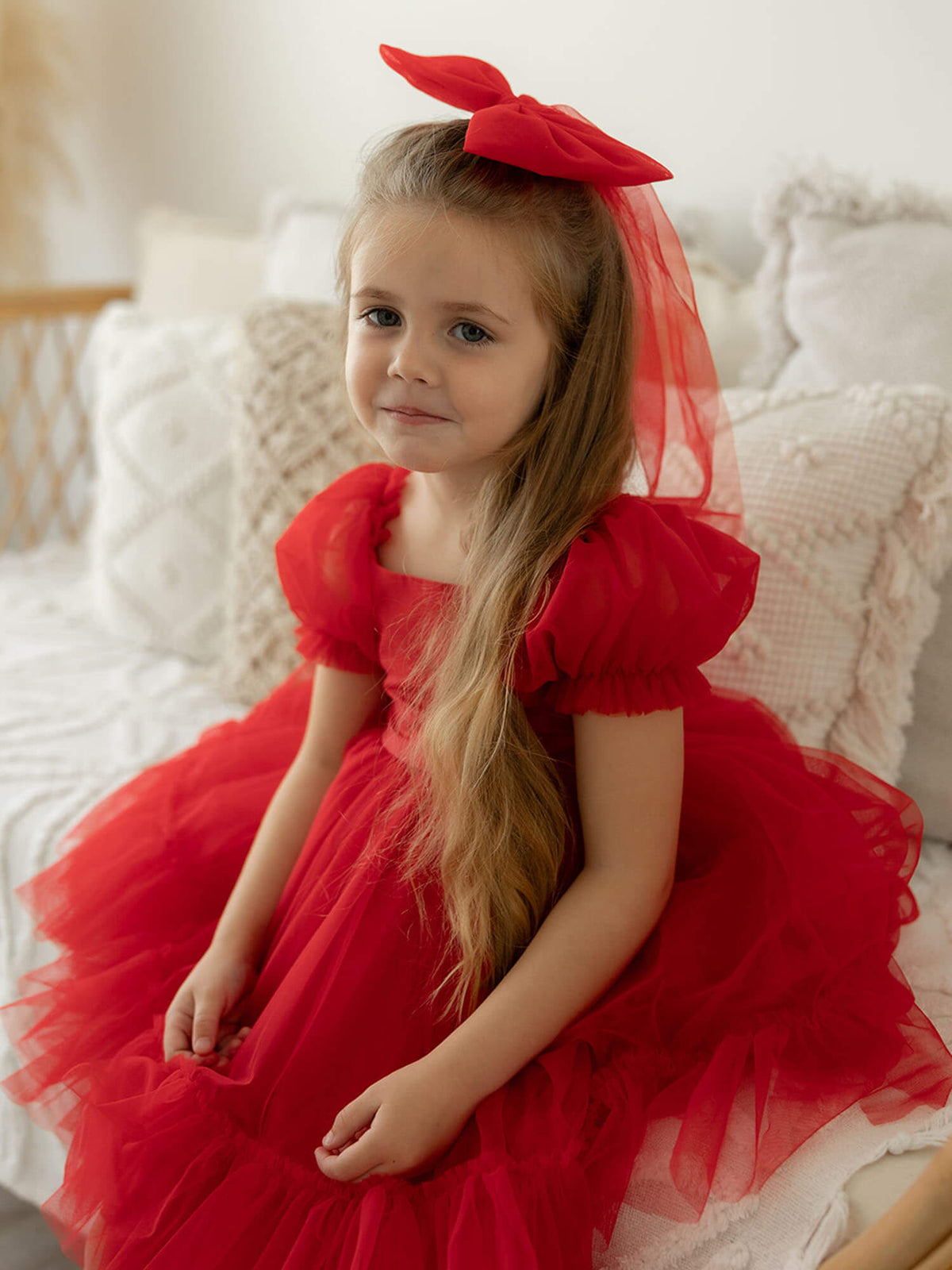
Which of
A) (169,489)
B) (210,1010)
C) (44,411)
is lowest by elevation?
(44,411)

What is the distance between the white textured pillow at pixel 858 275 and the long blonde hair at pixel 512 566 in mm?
372

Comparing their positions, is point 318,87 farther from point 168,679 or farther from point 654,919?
point 654,919

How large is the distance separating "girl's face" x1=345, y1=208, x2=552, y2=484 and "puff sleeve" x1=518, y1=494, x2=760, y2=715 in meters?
0.11

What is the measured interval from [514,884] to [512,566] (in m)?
0.22

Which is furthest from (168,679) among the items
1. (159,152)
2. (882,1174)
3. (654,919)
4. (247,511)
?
(159,152)

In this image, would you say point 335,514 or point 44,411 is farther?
point 44,411

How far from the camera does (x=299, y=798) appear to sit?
93 cm

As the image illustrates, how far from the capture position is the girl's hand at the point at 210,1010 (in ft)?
2.63

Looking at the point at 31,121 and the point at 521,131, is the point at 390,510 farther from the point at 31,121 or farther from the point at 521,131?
the point at 31,121

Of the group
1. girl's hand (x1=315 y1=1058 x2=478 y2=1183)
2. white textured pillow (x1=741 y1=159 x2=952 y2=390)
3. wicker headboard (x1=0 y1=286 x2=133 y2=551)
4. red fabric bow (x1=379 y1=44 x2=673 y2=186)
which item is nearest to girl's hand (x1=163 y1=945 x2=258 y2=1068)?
girl's hand (x1=315 y1=1058 x2=478 y2=1183)

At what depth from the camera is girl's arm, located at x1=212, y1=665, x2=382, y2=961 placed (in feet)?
2.92

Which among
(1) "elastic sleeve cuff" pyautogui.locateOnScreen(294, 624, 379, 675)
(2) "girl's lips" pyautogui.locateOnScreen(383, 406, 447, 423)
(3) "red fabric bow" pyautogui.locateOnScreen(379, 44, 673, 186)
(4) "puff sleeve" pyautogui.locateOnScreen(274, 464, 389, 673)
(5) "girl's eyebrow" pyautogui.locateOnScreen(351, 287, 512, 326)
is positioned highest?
(3) "red fabric bow" pyautogui.locateOnScreen(379, 44, 673, 186)

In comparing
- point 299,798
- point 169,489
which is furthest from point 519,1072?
point 169,489

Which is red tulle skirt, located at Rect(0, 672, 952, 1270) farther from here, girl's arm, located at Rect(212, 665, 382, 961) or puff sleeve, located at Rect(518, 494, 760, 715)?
puff sleeve, located at Rect(518, 494, 760, 715)
